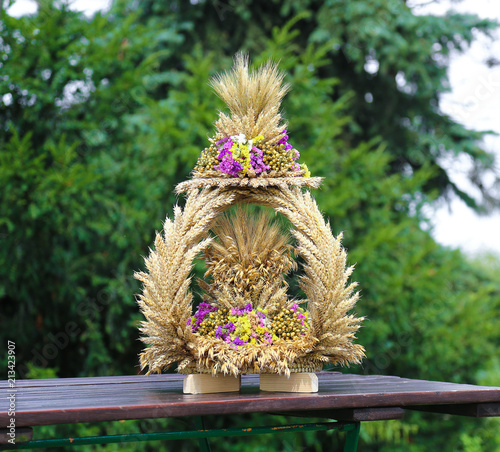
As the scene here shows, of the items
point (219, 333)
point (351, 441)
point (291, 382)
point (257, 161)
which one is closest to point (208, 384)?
point (219, 333)

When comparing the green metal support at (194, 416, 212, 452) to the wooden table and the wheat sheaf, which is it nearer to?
the wooden table

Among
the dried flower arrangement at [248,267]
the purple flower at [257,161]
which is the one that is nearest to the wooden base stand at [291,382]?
the dried flower arrangement at [248,267]

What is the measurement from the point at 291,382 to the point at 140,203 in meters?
3.28

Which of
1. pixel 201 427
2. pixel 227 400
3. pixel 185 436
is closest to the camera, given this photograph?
pixel 227 400

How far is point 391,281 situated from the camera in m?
6.18

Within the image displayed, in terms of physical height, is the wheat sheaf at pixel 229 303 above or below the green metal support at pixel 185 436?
above

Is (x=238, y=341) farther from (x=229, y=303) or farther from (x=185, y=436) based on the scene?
(x=185, y=436)

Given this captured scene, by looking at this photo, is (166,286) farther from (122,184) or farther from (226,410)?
(122,184)

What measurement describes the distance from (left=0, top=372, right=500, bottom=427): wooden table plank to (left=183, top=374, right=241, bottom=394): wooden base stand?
6 centimetres

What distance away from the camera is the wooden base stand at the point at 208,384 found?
104 inches

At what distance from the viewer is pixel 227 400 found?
7.58 feet

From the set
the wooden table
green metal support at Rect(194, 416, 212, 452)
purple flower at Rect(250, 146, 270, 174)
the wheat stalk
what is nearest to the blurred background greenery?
green metal support at Rect(194, 416, 212, 452)

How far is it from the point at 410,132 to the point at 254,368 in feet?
21.0

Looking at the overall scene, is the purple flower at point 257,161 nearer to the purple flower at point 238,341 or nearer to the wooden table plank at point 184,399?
the purple flower at point 238,341
